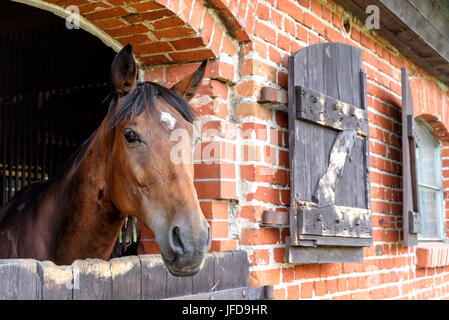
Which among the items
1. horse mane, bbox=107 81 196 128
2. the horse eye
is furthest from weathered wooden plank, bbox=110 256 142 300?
horse mane, bbox=107 81 196 128

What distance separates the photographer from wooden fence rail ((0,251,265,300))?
154 cm

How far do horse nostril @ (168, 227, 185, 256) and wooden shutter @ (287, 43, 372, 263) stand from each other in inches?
48.1

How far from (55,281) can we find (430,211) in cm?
522

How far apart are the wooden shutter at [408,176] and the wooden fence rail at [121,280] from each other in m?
2.01

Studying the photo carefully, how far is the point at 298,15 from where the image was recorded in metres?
3.46

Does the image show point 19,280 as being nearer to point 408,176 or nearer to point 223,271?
point 223,271

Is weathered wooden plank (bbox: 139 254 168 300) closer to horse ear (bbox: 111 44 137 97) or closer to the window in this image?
horse ear (bbox: 111 44 137 97)

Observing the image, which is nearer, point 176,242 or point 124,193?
point 176,242

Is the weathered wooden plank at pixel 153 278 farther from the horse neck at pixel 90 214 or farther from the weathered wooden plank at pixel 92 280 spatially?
the horse neck at pixel 90 214

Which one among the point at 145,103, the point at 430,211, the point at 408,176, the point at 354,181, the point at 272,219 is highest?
the point at 145,103

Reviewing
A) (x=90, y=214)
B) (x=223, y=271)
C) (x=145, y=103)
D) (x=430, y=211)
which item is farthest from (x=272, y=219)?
(x=430, y=211)

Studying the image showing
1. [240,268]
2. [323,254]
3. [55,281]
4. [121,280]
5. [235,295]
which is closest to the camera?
[55,281]

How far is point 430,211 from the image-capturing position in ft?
19.7

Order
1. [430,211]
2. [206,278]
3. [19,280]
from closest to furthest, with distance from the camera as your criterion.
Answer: [19,280], [206,278], [430,211]
